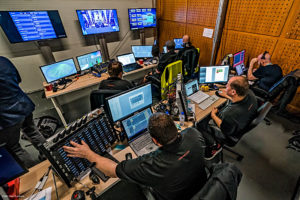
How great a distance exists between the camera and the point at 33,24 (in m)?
2.97

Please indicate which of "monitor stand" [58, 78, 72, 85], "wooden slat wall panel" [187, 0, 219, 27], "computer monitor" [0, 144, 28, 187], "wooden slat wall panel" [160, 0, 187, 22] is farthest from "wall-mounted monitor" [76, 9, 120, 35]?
"computer monitor" [0, 144, 28, 187]

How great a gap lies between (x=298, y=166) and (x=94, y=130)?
3006mm

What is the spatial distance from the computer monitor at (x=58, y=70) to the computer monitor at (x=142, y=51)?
183cm

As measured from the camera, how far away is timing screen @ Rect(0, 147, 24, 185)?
930 millimetres

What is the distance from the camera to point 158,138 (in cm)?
104

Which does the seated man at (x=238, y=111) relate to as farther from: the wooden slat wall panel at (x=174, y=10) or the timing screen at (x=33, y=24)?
the timing screen at (x=33, y=24)


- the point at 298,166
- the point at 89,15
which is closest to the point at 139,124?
the point at 298,166

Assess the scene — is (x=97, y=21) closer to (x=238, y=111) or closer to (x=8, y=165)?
(x=8, y=165)

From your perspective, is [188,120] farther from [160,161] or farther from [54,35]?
[54,35]

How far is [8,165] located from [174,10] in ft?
17.5

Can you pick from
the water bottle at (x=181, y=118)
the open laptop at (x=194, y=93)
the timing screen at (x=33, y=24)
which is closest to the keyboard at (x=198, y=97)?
the open laptop at (x=194, y=93)

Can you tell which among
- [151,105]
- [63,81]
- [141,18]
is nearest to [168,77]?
[151,105]

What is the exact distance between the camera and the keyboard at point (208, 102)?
2176 mm

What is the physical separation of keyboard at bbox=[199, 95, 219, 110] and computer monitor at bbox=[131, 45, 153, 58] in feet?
8.63
